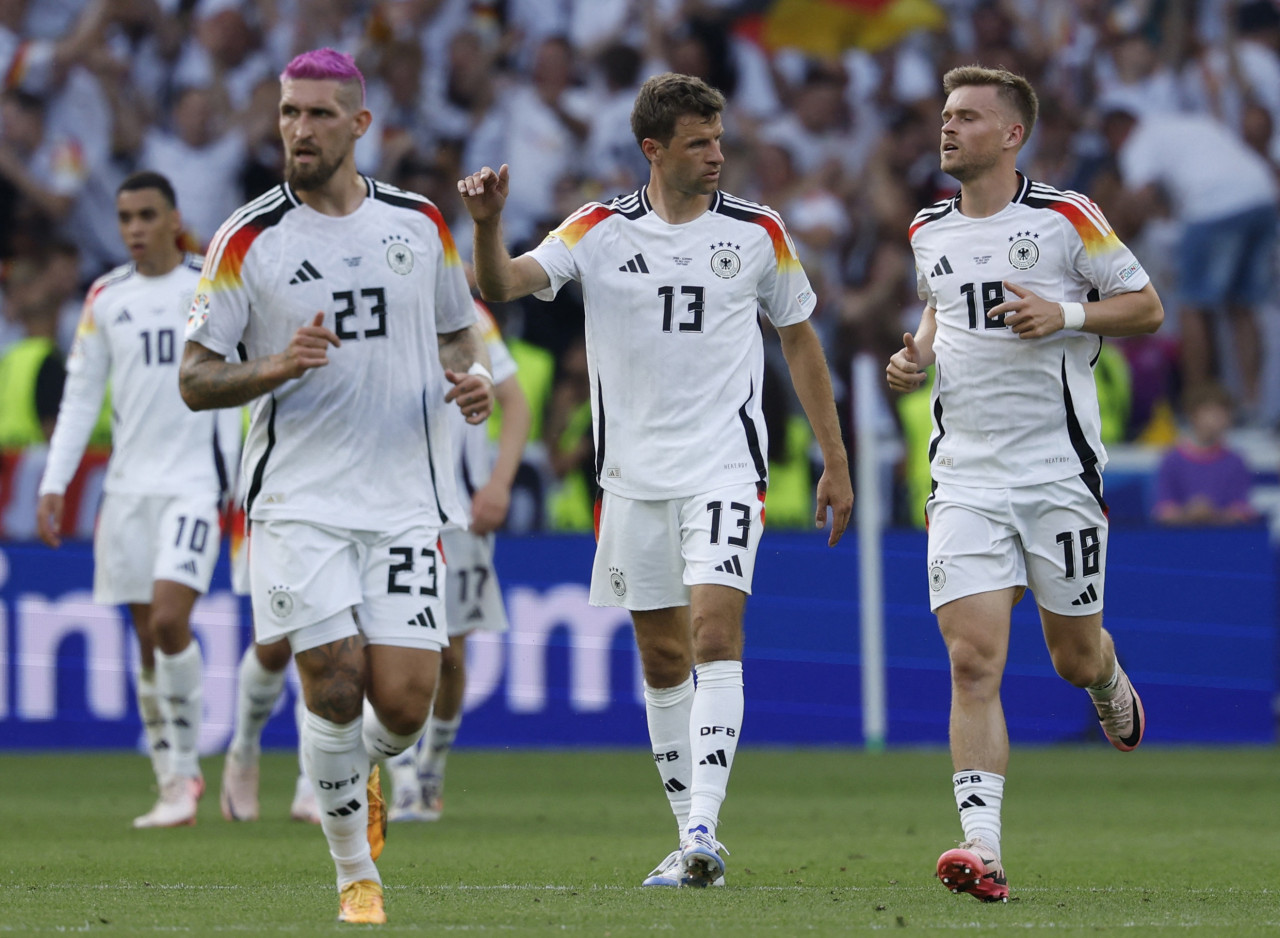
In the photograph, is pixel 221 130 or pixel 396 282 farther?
pixel 221 130

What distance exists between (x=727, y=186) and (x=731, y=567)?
9542 mm

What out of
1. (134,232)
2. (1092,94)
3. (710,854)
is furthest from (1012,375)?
(1092,94)

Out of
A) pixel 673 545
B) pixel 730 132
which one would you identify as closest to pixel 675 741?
pixel 673 545

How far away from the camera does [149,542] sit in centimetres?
1012

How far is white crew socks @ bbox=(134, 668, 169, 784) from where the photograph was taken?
10047 mm

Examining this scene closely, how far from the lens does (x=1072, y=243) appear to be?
22.8 ft

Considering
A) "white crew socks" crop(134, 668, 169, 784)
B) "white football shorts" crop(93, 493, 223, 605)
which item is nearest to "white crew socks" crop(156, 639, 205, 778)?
"white crew socks" crop(134, 668, 169, 784)

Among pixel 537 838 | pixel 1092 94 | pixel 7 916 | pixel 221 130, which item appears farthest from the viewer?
pixel 1092 94

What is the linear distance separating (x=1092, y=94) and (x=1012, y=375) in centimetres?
1173

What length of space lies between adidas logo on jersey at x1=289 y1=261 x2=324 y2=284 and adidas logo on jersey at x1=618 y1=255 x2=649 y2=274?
1.43 m

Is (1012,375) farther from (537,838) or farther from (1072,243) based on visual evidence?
(537,838)

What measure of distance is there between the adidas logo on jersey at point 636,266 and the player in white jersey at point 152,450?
11.6 ft

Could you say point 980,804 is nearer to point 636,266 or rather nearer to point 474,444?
point 636,266

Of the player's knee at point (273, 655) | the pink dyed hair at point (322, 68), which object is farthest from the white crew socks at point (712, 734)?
the player's knee at point (273, 655)
